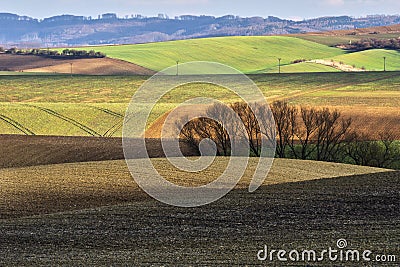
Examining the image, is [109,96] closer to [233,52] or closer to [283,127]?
[283,127]

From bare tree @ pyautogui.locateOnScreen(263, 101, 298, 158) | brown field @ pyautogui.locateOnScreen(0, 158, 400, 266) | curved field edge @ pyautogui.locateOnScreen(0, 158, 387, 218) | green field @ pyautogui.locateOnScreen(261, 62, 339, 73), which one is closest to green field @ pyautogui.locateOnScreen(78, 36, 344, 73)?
green field @ pyautogui.locateOnScreen(261, 62, 339, 73)

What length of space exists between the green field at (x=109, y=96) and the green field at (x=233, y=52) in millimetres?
30485

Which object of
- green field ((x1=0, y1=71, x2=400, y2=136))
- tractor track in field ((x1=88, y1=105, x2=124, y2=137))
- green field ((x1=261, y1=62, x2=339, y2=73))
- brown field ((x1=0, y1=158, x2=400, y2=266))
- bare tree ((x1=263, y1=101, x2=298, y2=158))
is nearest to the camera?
brown field ((x1=0, y1=158, x2=400, y2=266))

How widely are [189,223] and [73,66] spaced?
103m

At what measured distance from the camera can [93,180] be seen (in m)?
33.3

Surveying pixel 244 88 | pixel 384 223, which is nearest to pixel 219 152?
pixel 384 223

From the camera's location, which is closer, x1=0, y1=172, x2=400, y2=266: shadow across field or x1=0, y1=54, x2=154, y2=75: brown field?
x1=0, y1=172, x2=400, y2=266: shadow across field

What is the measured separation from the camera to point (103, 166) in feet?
127

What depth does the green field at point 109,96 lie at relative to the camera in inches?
2660

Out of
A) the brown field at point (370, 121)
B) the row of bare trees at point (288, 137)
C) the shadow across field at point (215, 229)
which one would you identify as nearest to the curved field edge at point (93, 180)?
the shadow across field at point (215, 229)

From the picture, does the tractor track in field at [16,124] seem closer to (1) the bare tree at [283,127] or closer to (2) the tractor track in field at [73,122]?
(2) the tractor track in field at [73,122]

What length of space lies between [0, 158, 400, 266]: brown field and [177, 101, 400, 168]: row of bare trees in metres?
19.1

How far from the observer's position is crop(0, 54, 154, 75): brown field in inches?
4663

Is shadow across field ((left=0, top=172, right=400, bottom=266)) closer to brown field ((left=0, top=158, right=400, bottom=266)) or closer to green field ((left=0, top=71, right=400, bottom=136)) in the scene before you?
brown field ((left=0, top=158, right=400, bottom=266))
